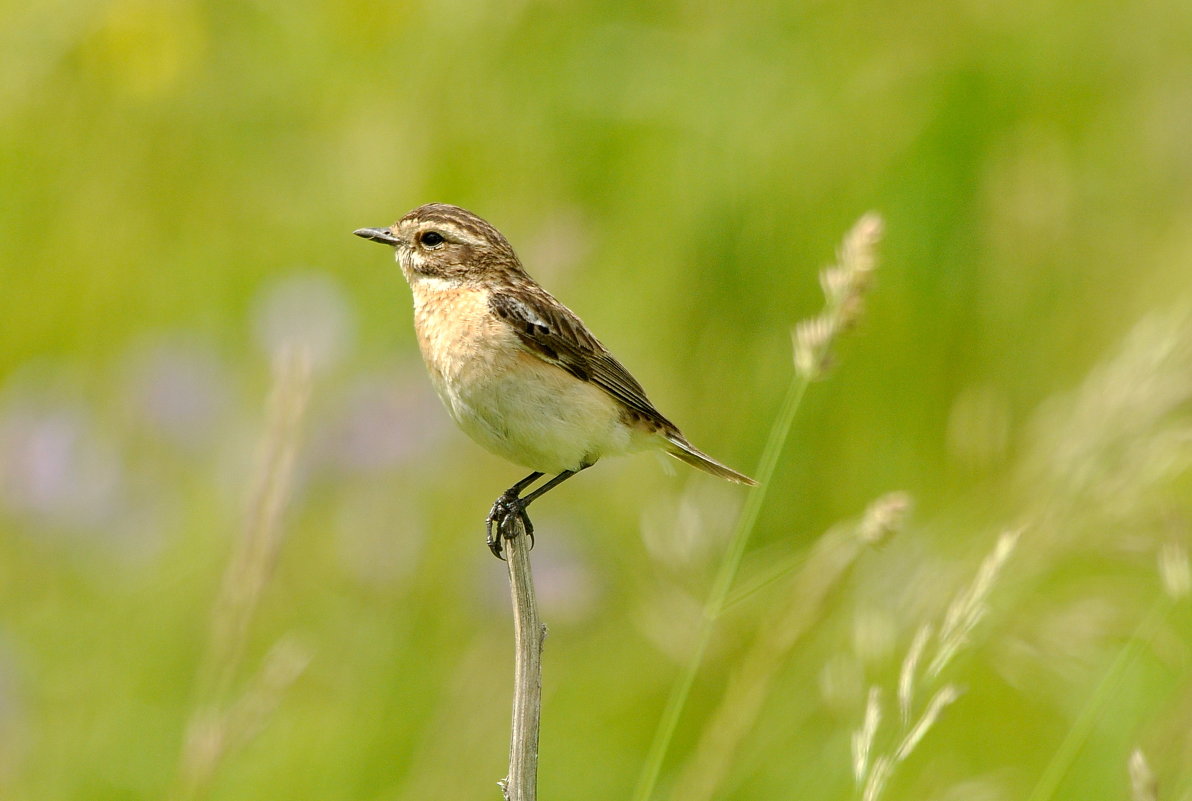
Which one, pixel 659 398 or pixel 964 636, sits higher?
pixel 659 398

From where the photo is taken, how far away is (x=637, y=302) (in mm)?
5551

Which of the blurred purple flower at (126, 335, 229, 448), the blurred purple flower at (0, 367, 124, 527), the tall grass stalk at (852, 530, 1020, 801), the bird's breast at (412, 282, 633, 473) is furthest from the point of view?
the blurred purple flower at (126, 335, 229, 448)

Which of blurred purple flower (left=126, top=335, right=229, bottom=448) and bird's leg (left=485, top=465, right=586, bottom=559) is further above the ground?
blurred purple flower (left=126, top=335, right=229, bottom=448)

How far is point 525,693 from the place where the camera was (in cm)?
242

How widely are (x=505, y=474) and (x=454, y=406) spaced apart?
1.34 metres

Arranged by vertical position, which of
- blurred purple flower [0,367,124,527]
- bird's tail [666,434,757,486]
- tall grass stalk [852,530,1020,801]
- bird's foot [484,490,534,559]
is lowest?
tall grass stalk [852,530,1020,801]

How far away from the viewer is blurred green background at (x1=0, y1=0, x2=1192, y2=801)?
380 cm

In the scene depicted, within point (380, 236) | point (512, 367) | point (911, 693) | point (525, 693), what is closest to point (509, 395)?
point (512, 367)

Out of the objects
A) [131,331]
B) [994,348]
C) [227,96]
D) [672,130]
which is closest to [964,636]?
[994,348]

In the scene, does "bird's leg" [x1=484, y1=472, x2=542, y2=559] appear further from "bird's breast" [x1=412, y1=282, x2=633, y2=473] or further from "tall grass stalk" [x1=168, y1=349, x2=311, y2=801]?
"tall grass stalk" [x1=168, y1=349, x2=311, y2=801]

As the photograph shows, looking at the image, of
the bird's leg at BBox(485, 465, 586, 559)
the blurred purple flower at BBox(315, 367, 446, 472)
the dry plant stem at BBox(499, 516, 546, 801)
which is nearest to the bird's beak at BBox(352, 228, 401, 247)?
the blurred purple flower at BBox(315, 367, 446, 472)

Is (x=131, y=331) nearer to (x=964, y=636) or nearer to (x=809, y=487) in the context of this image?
(x=809, y=487)

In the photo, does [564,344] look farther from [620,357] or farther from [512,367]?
[620,357]

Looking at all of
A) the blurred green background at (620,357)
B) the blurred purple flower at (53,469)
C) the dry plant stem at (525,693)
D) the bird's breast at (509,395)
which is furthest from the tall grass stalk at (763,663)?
the blurred purple flower at (53,469)
